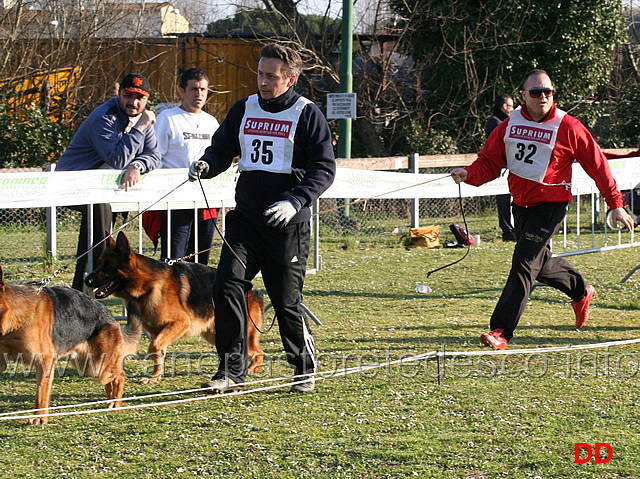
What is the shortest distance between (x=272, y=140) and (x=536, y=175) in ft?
7.04

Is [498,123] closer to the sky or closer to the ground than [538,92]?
closer to the sky

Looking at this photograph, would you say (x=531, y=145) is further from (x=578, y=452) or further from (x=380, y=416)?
(x=578, y=452)

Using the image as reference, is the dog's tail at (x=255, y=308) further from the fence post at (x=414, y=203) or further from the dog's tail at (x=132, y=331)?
the fence post at (x=414, y=203)

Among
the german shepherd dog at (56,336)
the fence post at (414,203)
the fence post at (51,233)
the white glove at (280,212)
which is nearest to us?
the german shepherd dog at (56,336)

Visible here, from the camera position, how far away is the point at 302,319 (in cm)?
494

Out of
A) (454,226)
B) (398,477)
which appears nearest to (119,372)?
(398,477)

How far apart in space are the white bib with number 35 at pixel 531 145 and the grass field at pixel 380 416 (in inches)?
52.2

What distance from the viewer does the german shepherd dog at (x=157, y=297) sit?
5.41 meters

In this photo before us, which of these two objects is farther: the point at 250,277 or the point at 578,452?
the point at 250,277

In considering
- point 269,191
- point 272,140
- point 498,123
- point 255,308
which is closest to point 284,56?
point 272,140

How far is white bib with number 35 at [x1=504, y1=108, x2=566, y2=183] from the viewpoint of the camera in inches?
227

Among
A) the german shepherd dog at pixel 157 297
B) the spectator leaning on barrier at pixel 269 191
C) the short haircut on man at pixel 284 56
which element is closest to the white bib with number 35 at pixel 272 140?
the spectator leaning on barrier at pixel 269 191

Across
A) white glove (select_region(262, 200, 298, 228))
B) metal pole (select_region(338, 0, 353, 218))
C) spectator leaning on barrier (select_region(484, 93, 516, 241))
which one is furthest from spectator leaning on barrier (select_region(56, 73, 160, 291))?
metal pole (select_region(338, 0, 353, 218))

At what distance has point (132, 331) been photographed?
17.0ft
